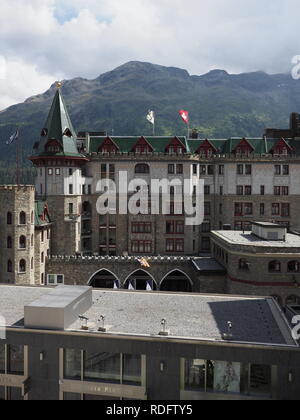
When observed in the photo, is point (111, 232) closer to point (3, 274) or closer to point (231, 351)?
point (3, 274)

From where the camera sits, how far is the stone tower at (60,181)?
70438mm

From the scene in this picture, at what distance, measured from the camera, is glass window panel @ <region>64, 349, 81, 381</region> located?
89.1 ft

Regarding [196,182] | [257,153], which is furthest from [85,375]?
[257,153]

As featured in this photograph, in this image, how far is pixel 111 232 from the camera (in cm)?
7725

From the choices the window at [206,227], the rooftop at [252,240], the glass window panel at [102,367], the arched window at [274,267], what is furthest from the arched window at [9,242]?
the arched window at [274,267]

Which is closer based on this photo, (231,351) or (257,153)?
(231,351)

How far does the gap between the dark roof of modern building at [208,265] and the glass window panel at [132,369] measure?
33.0 metres

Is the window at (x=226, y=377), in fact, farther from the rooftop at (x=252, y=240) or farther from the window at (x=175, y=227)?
the window at (x=175, y=227)

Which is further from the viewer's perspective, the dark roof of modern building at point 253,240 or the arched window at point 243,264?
the arched window at point 243,264

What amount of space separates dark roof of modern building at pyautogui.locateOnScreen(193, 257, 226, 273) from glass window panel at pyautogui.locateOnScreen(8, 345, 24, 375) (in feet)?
113

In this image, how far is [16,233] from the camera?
2376 inches

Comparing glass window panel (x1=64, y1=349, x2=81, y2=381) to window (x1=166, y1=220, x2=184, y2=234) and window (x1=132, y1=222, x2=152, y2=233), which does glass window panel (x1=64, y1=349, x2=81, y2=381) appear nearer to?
window (x1=132, y1=222, x2=152, y2=233)

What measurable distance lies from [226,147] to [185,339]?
59790mm

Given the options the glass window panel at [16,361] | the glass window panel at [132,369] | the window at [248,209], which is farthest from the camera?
the window at [248,209]
